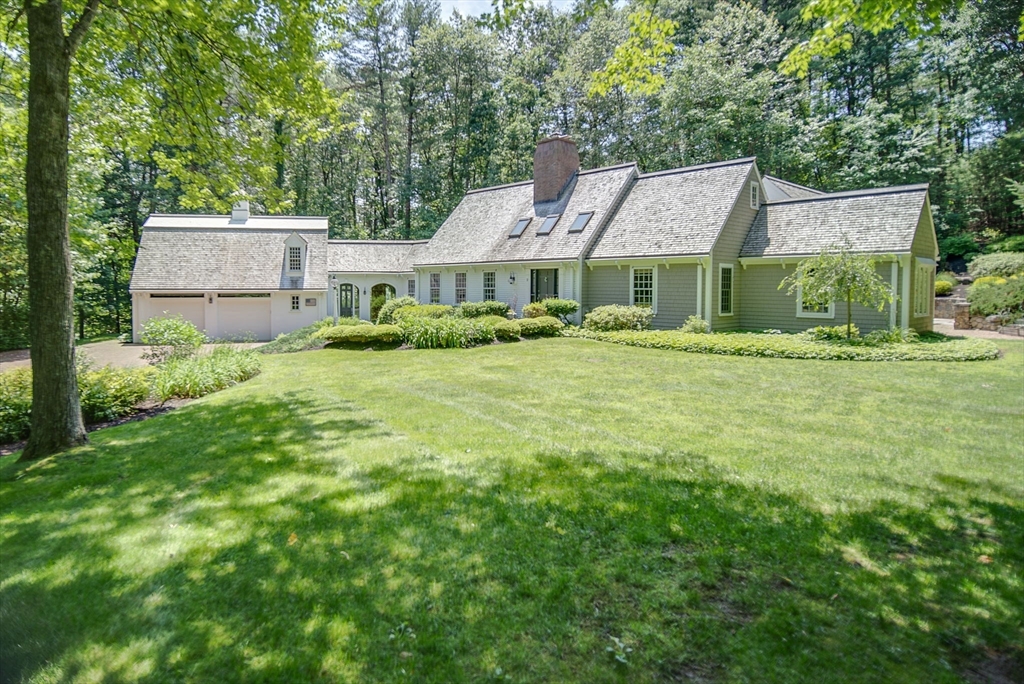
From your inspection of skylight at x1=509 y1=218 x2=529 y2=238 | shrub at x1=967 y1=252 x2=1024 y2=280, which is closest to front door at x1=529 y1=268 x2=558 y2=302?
skylight at x1=509 y1=218 x2=529 y2=238

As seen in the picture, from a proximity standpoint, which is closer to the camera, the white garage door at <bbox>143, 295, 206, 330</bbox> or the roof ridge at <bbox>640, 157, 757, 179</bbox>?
the roof ridge at <bbox>640, 157, 757, 179</bbox>

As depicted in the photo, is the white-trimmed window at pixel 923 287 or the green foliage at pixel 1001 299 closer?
the white-trimmed window at pixel 923 287

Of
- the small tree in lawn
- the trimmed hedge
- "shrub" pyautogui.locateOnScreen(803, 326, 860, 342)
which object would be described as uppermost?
the small tree in lawn

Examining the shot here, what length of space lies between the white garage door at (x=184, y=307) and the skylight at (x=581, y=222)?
16.5 meters

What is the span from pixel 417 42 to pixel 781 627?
3854 cm

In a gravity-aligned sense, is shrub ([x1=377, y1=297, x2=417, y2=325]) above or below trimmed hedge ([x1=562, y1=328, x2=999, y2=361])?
above

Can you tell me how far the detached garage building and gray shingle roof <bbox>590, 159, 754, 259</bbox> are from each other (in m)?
13.3

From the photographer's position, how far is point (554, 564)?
3.49m

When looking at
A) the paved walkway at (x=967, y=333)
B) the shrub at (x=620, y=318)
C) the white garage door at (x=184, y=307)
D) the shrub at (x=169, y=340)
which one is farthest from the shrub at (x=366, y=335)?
the paved walkway at (x=967, y=333)

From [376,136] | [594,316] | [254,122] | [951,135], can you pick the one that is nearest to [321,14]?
[254,122]

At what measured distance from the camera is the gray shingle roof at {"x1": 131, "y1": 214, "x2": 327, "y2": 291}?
951 inches

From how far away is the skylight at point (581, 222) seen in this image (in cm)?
2164

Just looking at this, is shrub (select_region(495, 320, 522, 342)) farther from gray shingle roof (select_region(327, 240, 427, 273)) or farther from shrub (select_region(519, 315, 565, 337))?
gray shingle roof (select_region(327, 240, 427, 273))

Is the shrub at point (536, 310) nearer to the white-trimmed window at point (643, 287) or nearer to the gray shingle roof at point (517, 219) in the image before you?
the gray shingle roof at point (517, 219)
